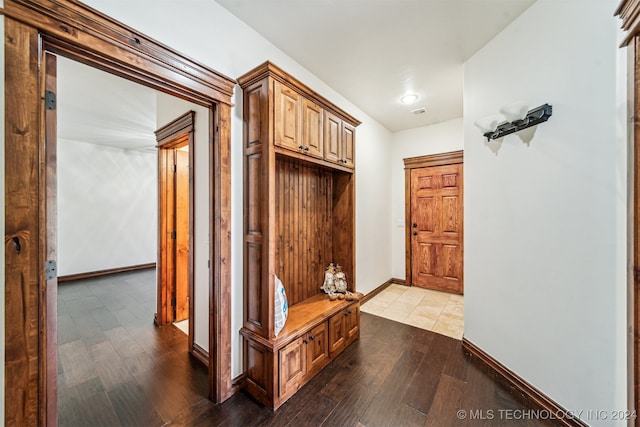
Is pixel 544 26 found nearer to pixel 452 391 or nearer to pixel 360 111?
pixel 360 111

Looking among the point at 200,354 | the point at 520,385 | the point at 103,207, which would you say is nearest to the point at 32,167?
the point at 200,354

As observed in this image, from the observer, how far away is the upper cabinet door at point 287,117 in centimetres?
178

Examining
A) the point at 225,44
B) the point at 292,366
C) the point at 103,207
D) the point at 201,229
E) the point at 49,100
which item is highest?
the point at 225,44

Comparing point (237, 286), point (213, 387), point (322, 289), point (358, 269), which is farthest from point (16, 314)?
point (358, 269)

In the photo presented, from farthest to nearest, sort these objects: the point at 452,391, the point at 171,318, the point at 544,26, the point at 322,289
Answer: the point at 171,318
the point at 322,289
the point at 452,391
the point at 544,26

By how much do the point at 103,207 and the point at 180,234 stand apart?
11.8 ft

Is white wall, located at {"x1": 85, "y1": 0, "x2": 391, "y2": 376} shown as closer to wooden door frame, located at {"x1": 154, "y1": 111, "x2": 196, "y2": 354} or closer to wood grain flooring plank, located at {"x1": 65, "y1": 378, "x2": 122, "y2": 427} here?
wood grain flooring plank, located at {"x1": 65, "y1": 378, "x2": 122, "y2": 427}

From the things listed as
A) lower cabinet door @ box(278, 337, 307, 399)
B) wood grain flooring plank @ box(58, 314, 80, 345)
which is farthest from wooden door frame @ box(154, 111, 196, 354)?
lower cabinet door @ box(278, 337, 307, 399)

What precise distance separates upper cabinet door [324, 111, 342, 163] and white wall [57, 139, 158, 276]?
17.0ft

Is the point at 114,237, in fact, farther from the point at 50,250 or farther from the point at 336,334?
the point at 336,334

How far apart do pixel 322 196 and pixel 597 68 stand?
214cm

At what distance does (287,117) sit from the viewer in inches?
73.5

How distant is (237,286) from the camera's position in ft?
6.17

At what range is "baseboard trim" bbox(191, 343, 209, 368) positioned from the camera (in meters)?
2.19
